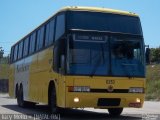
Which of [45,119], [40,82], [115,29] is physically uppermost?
[115,29]

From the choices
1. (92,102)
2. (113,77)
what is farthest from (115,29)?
(92,102)

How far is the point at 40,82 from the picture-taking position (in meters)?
19.0

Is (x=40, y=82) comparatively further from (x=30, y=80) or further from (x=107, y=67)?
(x=107, y=67)

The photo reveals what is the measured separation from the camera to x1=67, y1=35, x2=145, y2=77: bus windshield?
48.6 ft

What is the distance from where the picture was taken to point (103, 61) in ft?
49.3

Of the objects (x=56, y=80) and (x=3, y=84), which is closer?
(x=56, y=80)

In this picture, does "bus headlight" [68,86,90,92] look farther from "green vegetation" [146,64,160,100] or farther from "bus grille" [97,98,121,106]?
"green vegetation" [146,64,160,100]

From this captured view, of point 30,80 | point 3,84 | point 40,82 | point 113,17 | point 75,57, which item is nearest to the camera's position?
Result: point 75,57

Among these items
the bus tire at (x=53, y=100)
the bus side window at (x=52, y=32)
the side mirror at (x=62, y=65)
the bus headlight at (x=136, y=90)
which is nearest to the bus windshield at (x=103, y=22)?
the side mirror at (x=62, y=65)

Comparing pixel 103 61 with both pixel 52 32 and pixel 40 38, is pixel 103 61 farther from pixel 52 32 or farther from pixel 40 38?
pixel 40 38

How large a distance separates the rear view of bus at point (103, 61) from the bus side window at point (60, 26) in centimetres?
32

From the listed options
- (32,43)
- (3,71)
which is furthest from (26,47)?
(3,71)

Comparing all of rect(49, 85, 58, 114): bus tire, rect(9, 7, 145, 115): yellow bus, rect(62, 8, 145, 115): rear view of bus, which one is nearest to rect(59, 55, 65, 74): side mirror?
rect(9, 7, 145, 115): yellow bus

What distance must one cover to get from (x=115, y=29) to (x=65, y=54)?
2.05m
